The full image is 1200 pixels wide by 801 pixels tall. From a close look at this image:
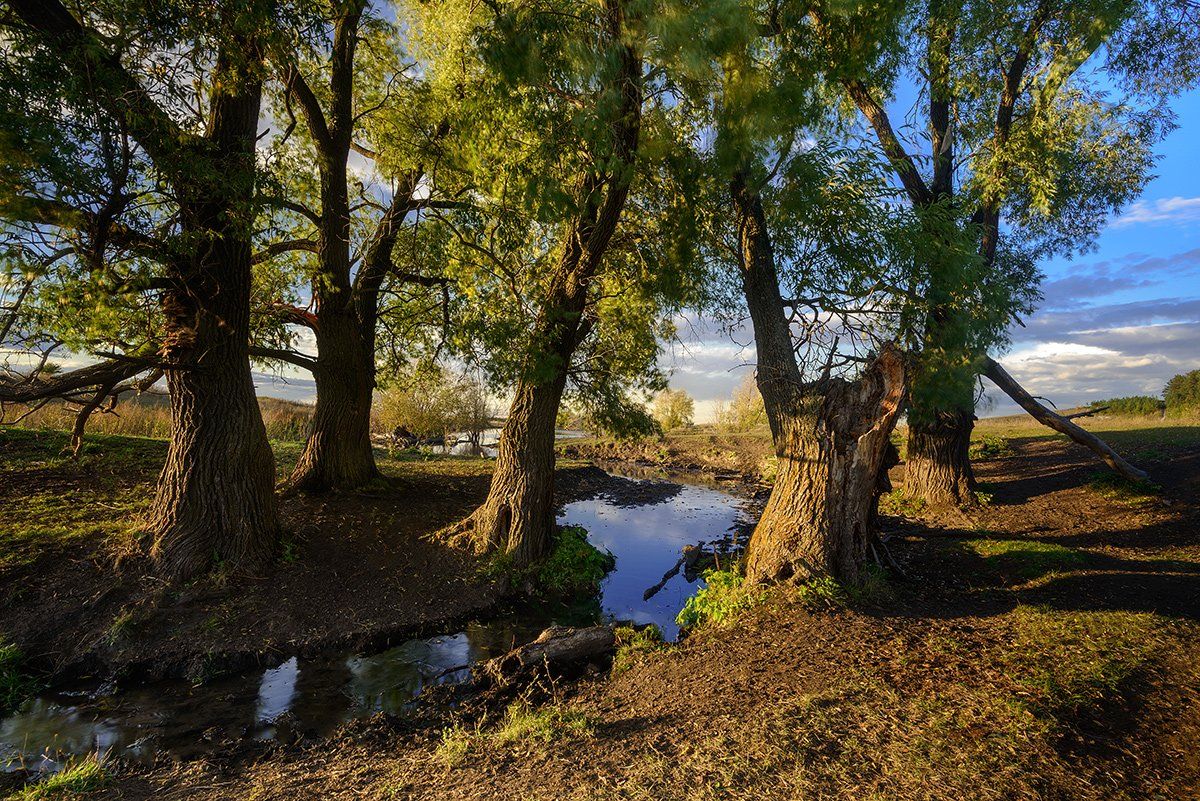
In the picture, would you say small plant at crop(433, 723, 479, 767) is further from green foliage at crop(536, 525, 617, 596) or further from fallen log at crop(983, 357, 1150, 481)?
fallen log at crop(983, 357, 1150, 481)

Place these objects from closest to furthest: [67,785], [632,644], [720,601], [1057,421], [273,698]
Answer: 1. [67,785]
2. [273,698]
3. [632,644]
4. [720,601]
5. [1057,421]

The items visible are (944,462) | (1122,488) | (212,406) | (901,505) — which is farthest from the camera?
(901,505)

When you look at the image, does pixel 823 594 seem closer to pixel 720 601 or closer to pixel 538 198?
pixel 720 601

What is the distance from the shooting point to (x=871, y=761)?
12.8ft

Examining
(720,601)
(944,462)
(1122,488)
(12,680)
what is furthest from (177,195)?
(1122,488)

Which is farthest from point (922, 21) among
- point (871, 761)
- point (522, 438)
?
point (871, 761)

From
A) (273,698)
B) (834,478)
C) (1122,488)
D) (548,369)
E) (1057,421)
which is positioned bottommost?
(273,698)

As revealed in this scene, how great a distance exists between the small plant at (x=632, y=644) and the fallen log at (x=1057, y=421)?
8481 millimetres

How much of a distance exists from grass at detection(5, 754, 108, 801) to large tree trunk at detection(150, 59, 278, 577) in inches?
153

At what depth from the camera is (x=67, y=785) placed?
429 centimetres

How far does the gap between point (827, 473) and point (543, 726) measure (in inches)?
172

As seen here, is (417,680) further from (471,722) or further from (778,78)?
(778,78)

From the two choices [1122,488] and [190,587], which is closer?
[190,587]

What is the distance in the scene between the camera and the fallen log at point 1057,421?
36.8 ft
